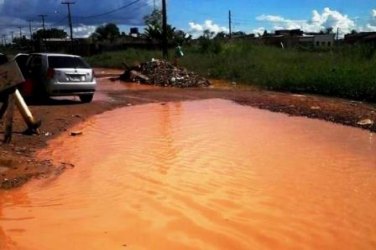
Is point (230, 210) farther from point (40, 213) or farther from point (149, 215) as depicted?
point (40, 213)

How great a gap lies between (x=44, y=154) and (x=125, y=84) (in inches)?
715

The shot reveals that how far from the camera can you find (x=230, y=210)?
251 inches

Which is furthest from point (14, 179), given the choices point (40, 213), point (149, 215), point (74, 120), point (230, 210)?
point (74, 120)

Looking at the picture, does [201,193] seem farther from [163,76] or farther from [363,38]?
[363,38]

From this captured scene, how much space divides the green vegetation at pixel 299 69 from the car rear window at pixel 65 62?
1010cm

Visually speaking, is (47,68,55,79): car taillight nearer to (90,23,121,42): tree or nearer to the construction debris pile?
the construction debris pile

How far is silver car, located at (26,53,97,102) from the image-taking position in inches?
618

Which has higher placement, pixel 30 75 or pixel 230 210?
pixel 30 75

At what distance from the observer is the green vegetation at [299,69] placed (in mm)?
19406

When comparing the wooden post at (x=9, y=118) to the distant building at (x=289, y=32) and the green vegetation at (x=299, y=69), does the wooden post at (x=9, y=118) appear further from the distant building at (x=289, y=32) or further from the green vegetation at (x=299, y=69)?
the distant building at (x=289, y=32)

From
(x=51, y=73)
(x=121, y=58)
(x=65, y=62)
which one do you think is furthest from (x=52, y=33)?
(x=51, y=73)

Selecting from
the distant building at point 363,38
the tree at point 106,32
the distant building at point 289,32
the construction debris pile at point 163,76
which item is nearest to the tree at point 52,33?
the tree at point 106,32

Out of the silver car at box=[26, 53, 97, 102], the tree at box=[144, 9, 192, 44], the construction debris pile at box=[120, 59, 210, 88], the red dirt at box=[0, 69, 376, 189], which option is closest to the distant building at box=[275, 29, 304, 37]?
the tree at box=[144, 9, 192, 44]

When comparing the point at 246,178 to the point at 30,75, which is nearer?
the point at 246,178
